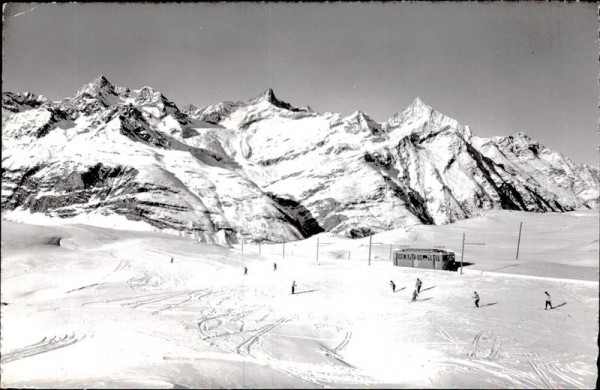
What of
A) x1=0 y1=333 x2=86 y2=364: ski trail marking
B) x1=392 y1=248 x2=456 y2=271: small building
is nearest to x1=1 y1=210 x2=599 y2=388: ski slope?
x1=0 y1=333 x2=86 y2=364: ski trail marking

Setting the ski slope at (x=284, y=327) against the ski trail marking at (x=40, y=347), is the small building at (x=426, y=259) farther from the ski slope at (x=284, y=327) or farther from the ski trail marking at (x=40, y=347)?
the ski trail marking at (x=40, y=347)

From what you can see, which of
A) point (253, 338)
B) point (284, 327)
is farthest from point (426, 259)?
point (253, 338)

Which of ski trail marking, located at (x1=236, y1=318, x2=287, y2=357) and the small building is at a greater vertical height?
the small building

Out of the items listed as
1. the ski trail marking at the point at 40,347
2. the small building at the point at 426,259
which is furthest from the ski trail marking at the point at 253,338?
the small building at the point at 426,259

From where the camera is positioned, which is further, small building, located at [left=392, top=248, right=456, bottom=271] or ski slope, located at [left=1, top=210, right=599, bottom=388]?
small building, located at [left=392, top=248, right=456, bottom=271]

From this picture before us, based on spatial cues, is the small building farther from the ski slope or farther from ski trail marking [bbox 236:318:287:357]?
ski trail marking [bbox 236:318:287:357]

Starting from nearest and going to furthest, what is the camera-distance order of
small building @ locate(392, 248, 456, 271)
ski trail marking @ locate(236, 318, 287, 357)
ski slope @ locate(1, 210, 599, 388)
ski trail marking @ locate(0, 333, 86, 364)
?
ski slope @ locate(1, 210, 599, 388)
ski trail marking @ locate(0, 333, 86, 364)
ski trail marking @ locate(236, 318, 287, 357)
small building @ locate(392, 248, 456, 271)

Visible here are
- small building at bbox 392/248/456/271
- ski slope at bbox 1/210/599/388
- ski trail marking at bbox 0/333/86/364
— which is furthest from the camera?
small building at bbox 392/248/456/271
